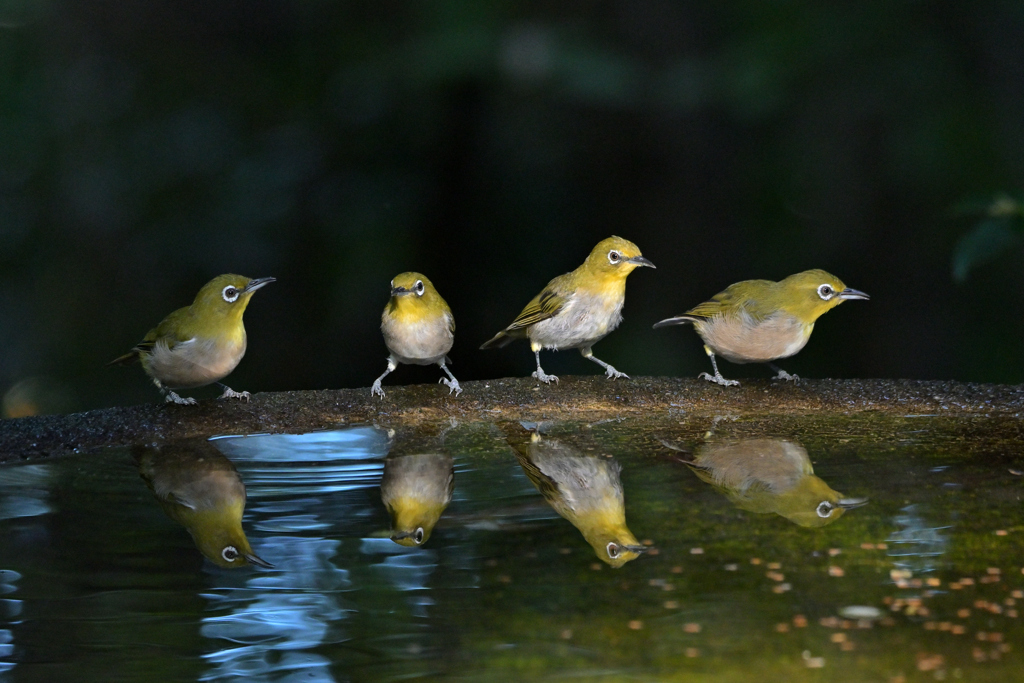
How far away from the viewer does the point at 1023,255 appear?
588 cm

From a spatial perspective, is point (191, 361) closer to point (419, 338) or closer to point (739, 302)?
point (419, 338)

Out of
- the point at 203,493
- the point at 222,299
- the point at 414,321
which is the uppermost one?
the point at 222,299

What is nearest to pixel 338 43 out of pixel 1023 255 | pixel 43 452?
pixel 43 452

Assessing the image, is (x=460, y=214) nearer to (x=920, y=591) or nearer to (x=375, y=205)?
(x=375, y=205)

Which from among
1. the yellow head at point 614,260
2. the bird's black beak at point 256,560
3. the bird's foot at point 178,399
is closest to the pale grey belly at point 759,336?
the yellow head at point 614,260

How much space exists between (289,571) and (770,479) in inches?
48.8

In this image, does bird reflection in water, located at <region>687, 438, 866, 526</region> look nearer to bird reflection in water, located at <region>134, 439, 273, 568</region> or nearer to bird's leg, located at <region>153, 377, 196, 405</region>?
bird reflection in water, located at <region>134, 439, 273, 568</region>

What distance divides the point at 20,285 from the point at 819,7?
4779 mm

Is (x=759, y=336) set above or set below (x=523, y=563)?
above

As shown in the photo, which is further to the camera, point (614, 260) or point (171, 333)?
point (614, 260)

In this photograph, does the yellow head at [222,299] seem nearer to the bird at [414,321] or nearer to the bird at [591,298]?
the bird at [414,321]

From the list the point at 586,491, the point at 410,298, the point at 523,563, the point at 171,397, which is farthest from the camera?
the point at 410,298

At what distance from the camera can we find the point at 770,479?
2492mm

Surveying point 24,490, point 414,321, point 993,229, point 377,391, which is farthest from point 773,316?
point 24,490
